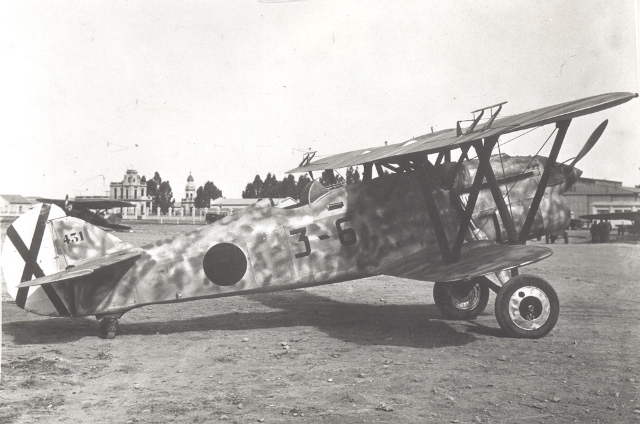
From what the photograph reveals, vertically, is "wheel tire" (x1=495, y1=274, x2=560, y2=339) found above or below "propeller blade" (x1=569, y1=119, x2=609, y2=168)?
below

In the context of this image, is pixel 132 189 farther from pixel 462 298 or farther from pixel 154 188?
pixel 462 298

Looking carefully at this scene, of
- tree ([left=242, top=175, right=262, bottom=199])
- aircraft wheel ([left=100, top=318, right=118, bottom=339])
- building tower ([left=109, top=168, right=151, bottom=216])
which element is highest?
building tower ([left=109, top=168, right=151, bottom=216])

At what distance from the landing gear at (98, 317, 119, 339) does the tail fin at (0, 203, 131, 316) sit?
45 cm

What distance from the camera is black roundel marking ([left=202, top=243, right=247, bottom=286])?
758cm

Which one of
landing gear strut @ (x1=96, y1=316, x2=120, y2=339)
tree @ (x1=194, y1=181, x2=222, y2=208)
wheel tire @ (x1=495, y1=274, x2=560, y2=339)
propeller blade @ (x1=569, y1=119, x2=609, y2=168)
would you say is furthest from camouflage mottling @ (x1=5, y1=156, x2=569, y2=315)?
tree @ (x1=194, y1=181, x2=222, y2=208)

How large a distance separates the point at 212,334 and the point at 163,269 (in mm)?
1218

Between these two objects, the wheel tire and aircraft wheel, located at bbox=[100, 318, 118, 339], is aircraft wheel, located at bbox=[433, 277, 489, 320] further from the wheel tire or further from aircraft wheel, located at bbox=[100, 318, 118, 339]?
aircraft wheel, located at bbox=[100, 318, 118, 339]

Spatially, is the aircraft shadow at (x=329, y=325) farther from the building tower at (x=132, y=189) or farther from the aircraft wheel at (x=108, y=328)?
the building tower at (x=132, y=189)

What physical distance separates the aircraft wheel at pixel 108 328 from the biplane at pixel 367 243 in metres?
0.02

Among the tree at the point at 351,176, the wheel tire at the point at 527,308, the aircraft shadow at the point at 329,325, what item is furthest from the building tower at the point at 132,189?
the wheel tire at the point at 527,308

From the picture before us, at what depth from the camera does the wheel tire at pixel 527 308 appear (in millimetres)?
7133

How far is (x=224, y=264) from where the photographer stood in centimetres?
764

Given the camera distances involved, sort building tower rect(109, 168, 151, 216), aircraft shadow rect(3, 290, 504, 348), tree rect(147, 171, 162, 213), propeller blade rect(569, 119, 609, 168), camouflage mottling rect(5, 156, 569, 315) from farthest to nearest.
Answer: tree rect(147, 171, 162, 213) → building tower rect(109, 168, 151, 216) → propeller blade rect(569, 119, 609, 168) → aircraft shadow rect(3, 290, 504, 348) → camouflage mottling rect(5, 156, 569, 315)

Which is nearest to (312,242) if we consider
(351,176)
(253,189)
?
(351,176)
